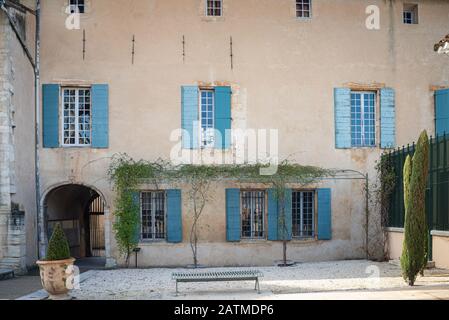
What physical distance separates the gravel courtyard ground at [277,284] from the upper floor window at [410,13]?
20.0 ft

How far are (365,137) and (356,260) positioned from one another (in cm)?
297

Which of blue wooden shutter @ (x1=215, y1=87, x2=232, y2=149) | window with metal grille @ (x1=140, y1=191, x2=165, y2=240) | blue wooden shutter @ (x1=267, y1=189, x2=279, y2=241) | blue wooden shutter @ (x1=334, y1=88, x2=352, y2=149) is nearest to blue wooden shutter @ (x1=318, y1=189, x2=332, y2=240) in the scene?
blue wooden shutter @ (x1=267, y1=189, x2=279, y2=241)

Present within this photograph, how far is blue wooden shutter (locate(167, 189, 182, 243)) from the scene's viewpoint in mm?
12444

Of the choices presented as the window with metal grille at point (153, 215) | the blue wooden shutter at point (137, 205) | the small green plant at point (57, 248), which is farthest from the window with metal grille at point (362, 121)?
the small green plant at point (57, 248)

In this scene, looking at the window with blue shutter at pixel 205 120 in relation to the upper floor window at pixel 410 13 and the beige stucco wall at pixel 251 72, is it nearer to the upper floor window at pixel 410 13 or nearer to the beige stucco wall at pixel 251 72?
the beige stucco wall at pixel 251 72

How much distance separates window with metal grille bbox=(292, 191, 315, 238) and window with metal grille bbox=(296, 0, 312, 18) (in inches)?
168

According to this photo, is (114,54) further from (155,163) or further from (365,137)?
(365,137)

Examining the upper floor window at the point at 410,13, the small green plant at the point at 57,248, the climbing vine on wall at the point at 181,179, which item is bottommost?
the small green plant at the point at 57,248

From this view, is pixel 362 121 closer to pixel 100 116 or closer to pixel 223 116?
pixel 223 116

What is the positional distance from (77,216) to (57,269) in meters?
7.43

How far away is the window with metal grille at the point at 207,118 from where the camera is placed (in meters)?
12.9

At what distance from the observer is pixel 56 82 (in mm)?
12617

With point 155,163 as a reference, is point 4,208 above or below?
below
